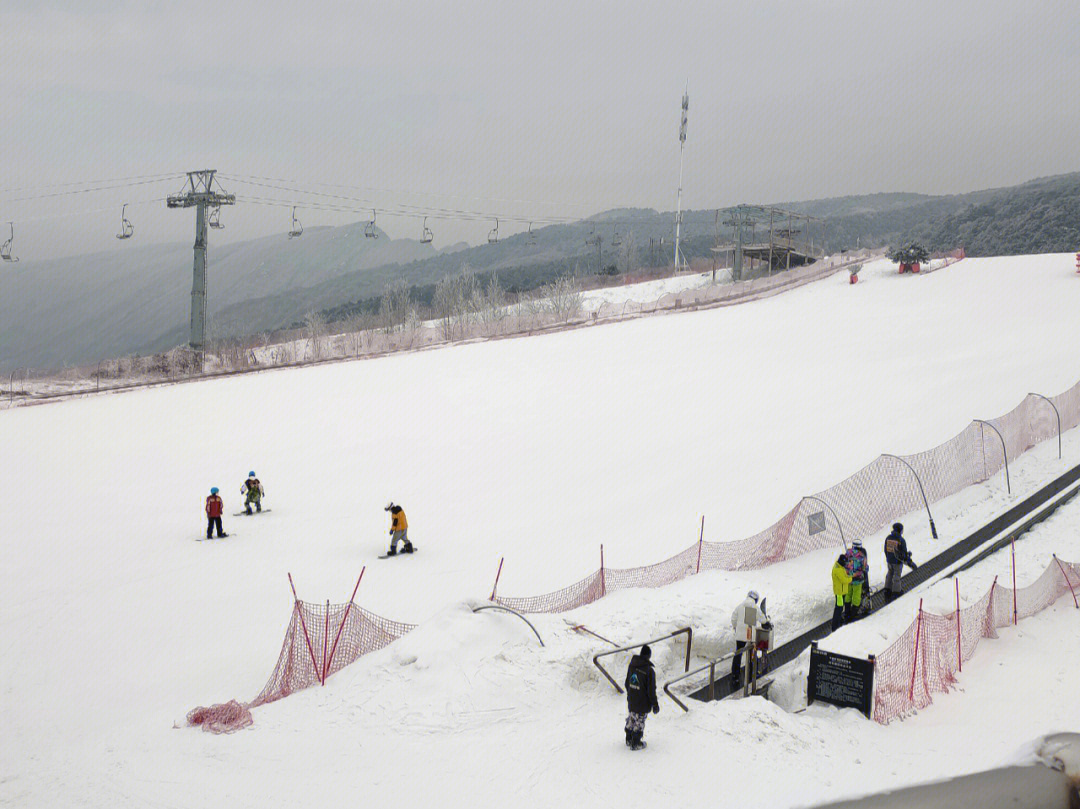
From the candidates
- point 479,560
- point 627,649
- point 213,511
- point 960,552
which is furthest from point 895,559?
point 213,511

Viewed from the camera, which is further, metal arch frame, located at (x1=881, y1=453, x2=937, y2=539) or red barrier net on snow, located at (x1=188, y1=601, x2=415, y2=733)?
metal arch frame, located at (x1=881, y1=453, x2=937, y2=539)

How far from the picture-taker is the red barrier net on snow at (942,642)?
11844 mm

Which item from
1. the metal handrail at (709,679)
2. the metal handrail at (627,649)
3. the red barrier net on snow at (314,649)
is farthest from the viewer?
the red barrier net on snow at (314,649)

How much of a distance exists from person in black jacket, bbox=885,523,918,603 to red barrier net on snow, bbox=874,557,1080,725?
1.26 meters

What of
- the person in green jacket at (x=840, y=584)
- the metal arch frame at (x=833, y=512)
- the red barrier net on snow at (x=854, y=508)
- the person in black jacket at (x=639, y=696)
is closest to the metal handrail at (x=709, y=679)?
the person in black jacket at (x=639, y=696)

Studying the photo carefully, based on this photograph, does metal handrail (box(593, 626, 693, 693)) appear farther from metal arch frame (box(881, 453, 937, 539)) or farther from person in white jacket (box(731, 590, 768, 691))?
metal arch frame (box(881, 453, 937, 539))

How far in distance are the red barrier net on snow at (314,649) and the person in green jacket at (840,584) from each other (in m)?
7.27

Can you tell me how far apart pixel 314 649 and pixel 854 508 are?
12502mm

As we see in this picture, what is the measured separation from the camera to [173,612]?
15969 millimetres

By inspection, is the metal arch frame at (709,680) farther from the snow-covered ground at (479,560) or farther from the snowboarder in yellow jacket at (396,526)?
the snowboarder in yellow jacket at (396,526)

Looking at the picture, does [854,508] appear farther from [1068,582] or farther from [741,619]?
[741,619]

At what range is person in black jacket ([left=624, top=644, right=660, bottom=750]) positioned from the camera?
9867mm

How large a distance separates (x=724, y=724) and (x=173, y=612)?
1074 centimetres

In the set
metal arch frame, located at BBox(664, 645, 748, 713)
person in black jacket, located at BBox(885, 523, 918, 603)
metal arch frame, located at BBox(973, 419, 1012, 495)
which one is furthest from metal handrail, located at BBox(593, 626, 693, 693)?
metal arch frame, located at BBox(973, 419, 1012, 495)
